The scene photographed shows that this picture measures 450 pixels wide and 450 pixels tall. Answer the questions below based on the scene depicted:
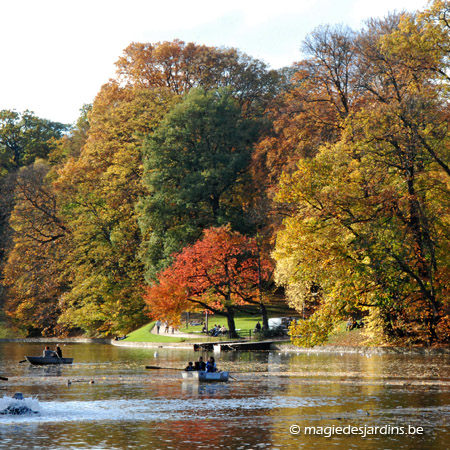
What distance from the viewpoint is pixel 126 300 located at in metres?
77.7

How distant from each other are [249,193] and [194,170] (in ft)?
18.9

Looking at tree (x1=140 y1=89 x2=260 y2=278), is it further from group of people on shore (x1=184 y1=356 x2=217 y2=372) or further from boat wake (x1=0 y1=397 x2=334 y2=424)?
boat wake (x1=0 y1=397 x2=334 y2=424)

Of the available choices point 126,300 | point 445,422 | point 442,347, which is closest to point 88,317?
point 126,300

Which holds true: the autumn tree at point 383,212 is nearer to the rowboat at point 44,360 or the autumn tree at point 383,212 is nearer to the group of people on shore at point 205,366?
the group of people on shore at point 205,366

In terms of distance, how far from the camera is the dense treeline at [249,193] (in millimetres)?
44406

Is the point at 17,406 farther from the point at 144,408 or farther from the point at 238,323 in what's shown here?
the point at 238,323

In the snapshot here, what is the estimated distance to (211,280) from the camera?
6388cm

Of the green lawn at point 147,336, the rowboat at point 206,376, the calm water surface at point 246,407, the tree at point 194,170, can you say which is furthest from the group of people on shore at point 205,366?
the tree at point 194,170

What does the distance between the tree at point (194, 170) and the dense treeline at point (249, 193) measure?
188mm

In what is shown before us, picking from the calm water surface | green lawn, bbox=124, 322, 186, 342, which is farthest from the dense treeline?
the calm water surface

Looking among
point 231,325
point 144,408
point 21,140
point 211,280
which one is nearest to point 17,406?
point 144,408

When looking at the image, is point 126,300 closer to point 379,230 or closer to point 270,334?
point 270,334

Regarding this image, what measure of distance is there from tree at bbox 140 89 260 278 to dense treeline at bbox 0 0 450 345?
0.62 ft

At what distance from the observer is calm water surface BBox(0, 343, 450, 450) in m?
21.7
